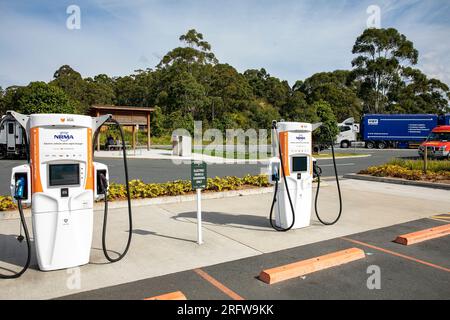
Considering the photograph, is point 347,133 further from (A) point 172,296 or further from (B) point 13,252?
(A) point 172,296

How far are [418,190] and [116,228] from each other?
30.2ft

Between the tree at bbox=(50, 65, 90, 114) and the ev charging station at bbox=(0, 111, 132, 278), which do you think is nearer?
the ev charging station at bbox=(0, 111, 132, 278)

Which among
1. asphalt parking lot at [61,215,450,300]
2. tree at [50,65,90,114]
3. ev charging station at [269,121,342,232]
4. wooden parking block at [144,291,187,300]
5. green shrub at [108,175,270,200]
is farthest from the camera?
tree at [50,65,90,114]

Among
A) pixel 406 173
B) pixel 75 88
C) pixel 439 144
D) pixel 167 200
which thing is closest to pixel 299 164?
pixel 167 200

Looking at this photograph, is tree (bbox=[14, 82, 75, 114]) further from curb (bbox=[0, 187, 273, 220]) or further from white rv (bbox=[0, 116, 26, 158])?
curb (bbox=[0, 187, 273, 220])

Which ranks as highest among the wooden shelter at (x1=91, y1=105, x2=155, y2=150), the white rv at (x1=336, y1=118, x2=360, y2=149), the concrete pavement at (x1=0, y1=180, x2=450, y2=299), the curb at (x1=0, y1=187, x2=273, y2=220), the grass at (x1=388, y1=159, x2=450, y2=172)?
the wooden shelter at (x1=91, y1=105, x2=155, y2=150)

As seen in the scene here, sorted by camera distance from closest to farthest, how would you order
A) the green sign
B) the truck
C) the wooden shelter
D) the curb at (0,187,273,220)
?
1. the green sign
2. the curb at (0,187,273,220)
3. the wooden shelter
4. the truck

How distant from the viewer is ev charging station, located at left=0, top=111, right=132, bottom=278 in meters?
4.46

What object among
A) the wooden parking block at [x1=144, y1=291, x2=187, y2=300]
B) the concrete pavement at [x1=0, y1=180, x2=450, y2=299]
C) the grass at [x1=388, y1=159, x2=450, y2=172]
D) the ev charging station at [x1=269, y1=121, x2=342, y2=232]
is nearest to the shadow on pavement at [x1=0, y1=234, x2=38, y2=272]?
the concrete pavement at [x1=0, y1=180, x2=450, y2=299]

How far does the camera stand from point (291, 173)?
641 cm

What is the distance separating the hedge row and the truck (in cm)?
3016

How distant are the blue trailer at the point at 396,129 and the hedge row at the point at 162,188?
31549mm

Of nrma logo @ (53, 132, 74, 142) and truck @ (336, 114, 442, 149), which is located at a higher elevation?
truck @ (336, 114, 442, 149)

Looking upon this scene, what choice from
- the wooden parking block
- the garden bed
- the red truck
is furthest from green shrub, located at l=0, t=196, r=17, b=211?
the red truck
